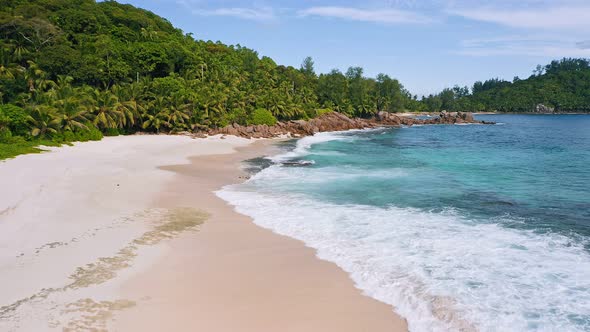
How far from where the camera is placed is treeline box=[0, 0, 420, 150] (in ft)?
133

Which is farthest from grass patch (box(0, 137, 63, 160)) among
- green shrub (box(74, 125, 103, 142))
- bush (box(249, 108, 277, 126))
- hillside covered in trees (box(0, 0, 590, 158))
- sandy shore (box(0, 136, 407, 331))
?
bush (box(249, 108, 277, 126))

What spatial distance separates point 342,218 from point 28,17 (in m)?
70.3

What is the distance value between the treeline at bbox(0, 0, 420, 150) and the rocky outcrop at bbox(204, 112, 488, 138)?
102 inches

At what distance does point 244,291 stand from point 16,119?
3278 centimetres

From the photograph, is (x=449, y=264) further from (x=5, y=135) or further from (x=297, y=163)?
(x=5, y=135)

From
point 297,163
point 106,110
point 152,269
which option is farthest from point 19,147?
point 152,269

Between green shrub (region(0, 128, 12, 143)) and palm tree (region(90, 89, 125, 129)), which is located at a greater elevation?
palm tree (region(90, 89, 125, 129))

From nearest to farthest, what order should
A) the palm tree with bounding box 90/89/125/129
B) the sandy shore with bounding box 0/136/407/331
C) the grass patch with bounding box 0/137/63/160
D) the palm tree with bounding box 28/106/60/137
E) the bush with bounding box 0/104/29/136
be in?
the sandy shore with bounding box 0/136/407/331
the grass patch with bounding box 0/137/63/160
the bush with bounding box 0/104/29/136
the palm tree with bounding box 28/106/60/137
the palm tree with bounding box 90/89/125/129

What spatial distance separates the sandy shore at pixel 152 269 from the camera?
28.5 feet

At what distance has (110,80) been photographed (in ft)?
205

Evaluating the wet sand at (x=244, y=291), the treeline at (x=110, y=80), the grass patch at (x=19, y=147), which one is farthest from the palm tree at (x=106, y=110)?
the wet sand at (x=244, y=291)

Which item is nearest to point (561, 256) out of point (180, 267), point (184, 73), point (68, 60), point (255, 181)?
point (180, 267)

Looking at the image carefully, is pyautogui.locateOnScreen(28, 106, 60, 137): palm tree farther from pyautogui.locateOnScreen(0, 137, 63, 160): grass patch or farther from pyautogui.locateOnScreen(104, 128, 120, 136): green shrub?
pyautogui.locateOnScreen(104, 128, 120, 136): green shrub

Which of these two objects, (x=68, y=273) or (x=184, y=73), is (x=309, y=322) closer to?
(x=68, y=273)
